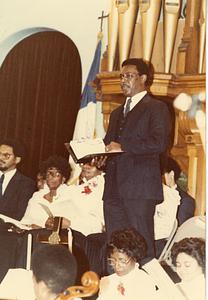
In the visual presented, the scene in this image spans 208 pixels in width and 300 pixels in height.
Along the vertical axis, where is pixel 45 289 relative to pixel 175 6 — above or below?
below

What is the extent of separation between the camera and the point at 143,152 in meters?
4.35

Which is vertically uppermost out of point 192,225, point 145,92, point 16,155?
point 145,92

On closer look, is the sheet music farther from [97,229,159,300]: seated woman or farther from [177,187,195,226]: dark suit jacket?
[177,187,195,226]: dark suit jacket

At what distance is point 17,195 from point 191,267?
1455 millimetres

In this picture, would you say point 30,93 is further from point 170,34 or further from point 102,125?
point 170,34

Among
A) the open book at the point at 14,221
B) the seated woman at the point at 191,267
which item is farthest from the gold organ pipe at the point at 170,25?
the open book at the point at 14,221

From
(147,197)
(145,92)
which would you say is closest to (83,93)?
(145,92)

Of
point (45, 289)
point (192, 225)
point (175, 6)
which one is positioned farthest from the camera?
point (175, 6)

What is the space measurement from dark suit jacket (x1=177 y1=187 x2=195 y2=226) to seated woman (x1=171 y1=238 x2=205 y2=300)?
0.31 m

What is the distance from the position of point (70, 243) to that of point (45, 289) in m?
1.46

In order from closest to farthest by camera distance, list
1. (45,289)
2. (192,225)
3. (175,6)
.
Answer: (45,289), (192,225), (175,6)

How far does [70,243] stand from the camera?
447cm

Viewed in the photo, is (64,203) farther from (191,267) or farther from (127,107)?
(191,267)

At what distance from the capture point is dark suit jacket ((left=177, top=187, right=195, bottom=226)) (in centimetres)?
449
